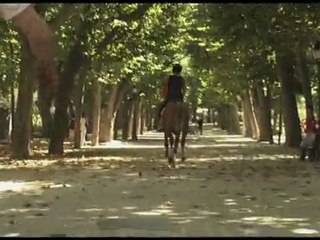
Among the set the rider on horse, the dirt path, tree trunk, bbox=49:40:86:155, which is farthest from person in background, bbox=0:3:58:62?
tree trunk, bbox=49:40:86:155

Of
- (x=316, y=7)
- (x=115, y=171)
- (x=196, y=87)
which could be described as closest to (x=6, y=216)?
(x=115, y=171)

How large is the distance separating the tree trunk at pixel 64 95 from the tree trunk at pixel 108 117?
1495 cm

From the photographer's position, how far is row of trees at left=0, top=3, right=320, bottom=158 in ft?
63.3

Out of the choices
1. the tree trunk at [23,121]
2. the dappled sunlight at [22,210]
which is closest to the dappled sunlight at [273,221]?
the dappled sunlight at [22,210]

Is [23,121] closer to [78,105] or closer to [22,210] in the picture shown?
[78,105]

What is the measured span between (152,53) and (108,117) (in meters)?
10.0

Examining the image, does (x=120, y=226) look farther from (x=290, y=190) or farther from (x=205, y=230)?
(x=290, y=190)

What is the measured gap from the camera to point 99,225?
813cm

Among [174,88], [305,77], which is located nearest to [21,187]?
[174,88]

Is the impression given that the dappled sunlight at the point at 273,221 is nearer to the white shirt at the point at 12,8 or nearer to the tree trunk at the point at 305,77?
the white shirt at the point at 12,8

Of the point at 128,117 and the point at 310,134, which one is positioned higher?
the point at 128,117

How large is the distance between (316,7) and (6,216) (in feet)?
35.2

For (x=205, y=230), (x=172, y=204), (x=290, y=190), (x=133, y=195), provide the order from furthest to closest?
(x=290, y=190)
(x=133, y=195)
(x=172, y=204)
(x=205, y=230)

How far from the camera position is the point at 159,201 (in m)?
10.7
